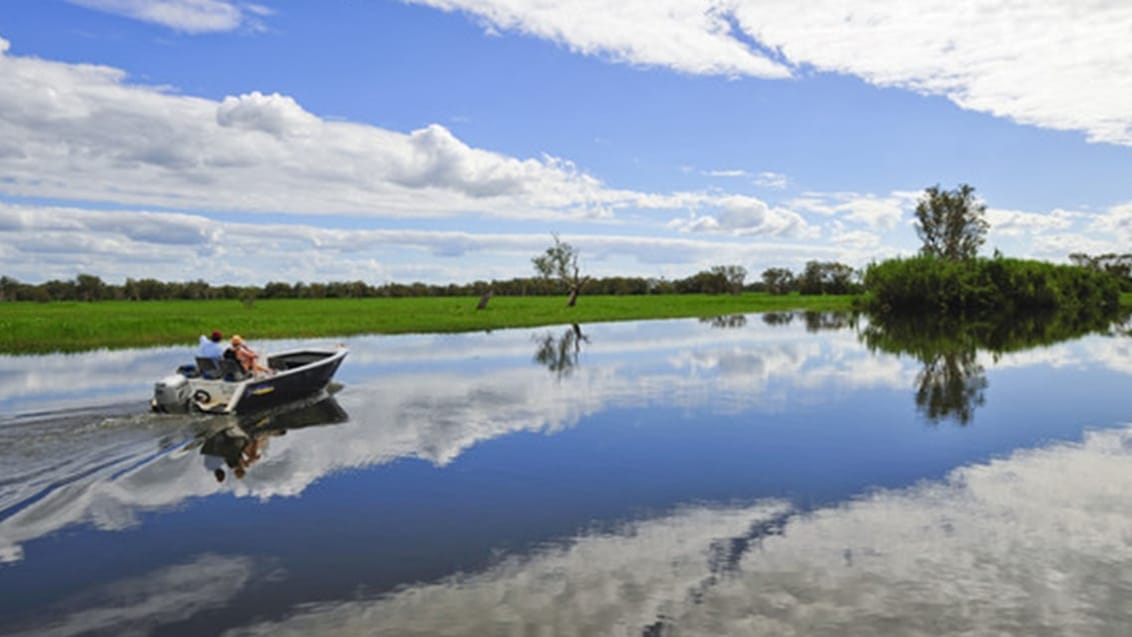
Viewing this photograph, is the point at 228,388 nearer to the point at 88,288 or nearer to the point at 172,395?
the point at 172,395

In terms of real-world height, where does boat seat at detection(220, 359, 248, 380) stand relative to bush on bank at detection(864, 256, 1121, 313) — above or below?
below

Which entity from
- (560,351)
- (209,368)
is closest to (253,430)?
(209,368)

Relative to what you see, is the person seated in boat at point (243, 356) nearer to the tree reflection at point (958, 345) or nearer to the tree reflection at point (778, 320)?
the tree reflection at point (958, 345)

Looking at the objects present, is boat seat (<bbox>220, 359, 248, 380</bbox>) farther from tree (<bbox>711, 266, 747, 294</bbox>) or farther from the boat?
tree (<bbox>711, 266, 747, 294</bbox>)

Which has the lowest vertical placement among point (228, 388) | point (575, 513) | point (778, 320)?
point (575, 513)

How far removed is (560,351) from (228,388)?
18.3 meters

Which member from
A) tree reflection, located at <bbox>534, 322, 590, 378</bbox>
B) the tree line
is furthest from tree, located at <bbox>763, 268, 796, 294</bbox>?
tree reflection, located at <bbox>534, 322, 590, 378</bbox>

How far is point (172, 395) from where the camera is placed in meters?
17.1

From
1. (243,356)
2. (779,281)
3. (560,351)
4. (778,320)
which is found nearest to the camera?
(243,356)

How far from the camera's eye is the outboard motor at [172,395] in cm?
1703

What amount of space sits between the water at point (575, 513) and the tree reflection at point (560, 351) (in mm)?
6042

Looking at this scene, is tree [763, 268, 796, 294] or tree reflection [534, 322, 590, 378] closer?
tree reflection [534, 322, 590, 378]

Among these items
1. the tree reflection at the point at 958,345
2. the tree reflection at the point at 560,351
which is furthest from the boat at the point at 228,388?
the tree reflection at the point at 958,345

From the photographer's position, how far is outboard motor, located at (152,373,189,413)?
671 inches
